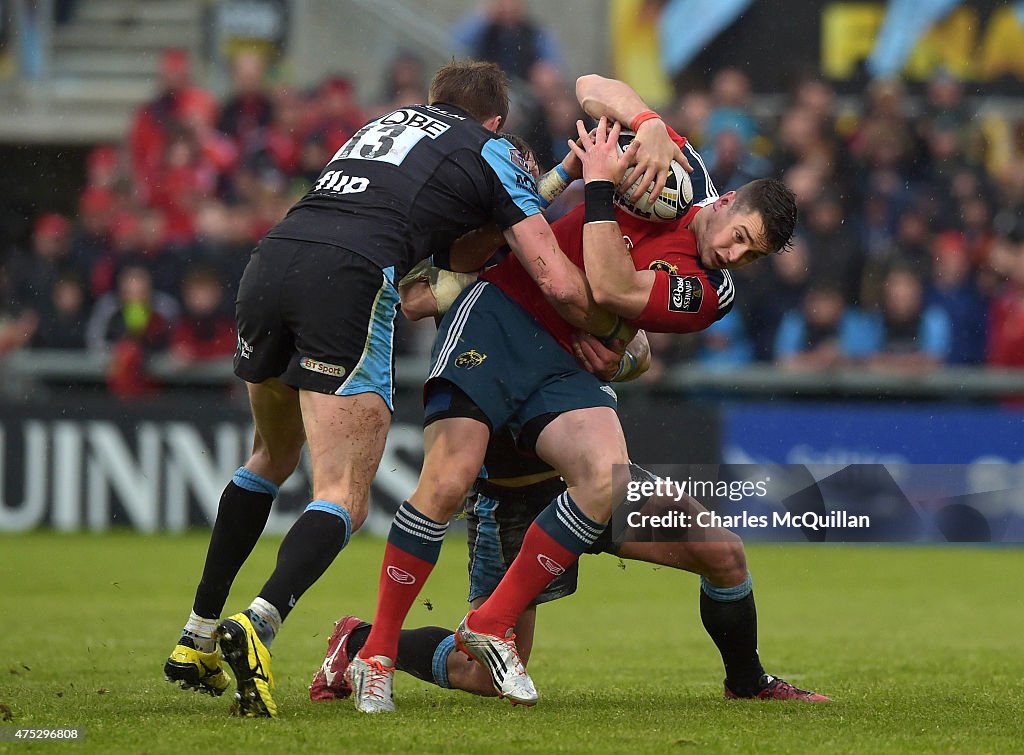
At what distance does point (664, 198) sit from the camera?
532cm

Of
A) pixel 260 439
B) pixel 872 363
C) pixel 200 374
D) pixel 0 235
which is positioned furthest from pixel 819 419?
pixel 0 235

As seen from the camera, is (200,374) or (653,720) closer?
(653,720)

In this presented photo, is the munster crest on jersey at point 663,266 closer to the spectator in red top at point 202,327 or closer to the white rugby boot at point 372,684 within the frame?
the white rugby boot at point 372,684

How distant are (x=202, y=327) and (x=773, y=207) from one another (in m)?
8.09

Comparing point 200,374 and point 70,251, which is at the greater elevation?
point 70,251

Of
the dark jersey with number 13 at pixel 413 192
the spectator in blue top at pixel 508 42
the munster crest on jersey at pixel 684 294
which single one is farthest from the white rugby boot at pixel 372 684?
the spectator in blue top at pixel 508 42

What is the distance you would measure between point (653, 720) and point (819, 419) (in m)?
7.46

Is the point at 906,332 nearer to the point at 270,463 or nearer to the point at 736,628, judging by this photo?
the point at 736,628

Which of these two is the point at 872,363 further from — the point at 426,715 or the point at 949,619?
the point at 426,715

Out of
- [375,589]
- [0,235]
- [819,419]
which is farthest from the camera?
[0,235]

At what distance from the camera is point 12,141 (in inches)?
649

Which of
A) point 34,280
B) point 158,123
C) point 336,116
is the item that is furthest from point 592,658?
point 158,123

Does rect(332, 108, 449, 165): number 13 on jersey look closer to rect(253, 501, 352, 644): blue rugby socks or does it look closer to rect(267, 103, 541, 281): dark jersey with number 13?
rect(267, 103, 541, 281): dark jersey with number 13

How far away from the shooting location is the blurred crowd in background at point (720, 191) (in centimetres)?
1233
